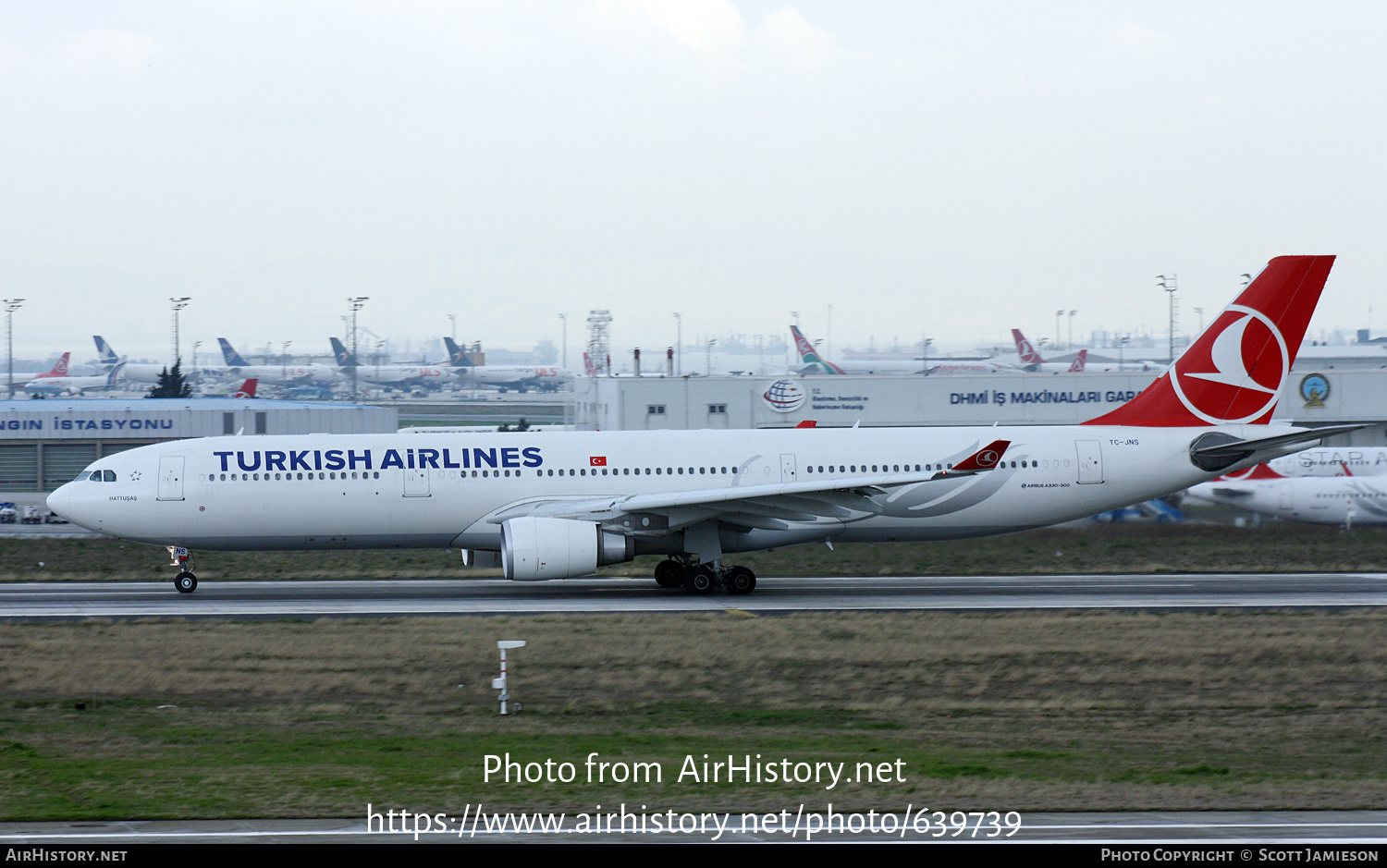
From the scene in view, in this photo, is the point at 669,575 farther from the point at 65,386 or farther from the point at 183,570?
the point at 65,386

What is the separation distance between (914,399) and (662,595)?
34042mm

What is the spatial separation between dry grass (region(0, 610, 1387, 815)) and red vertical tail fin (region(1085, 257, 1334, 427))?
6.92 metres

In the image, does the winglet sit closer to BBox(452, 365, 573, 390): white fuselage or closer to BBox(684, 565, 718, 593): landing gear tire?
BBox(684, 565, 718, 593): landing gear tire

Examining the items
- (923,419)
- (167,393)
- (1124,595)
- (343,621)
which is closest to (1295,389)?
(923,419)

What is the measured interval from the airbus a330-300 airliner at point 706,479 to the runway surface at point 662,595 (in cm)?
94

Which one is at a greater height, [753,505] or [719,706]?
[753,505]

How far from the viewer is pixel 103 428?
171 feet

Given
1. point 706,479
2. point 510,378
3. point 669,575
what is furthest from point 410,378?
point 669,575

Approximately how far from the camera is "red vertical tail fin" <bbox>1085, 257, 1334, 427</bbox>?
28.2 metres

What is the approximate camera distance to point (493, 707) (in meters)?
15.9

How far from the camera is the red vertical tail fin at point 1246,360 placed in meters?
28.2
